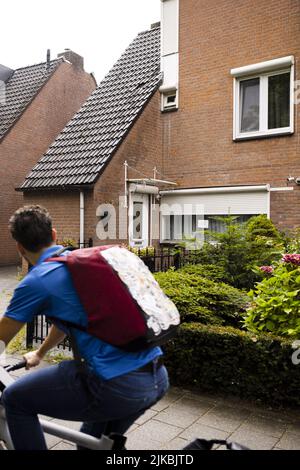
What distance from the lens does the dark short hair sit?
233 centimetres

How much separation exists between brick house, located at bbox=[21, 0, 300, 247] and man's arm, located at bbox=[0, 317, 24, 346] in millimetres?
8137

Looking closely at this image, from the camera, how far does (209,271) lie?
7.13 metres

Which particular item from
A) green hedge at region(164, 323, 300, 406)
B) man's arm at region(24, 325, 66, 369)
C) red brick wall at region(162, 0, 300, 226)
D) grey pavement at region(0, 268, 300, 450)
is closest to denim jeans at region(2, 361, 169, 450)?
man's arm at region(24, 325, 66, 369)

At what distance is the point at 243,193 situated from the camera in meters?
10.9

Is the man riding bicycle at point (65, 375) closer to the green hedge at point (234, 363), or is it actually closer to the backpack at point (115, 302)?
the backpack at point (115, 302)

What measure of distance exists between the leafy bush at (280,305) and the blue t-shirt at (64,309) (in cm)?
257

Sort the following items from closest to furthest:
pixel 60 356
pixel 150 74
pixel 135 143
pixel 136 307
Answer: pixel 136 307, pixel 60 356, pixel 135 143, pixel 150 74

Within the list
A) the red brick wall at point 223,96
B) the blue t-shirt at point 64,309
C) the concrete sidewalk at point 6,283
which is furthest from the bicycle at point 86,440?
the red brick wall at point 223,96

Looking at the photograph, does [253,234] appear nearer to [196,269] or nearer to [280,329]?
[196,269]

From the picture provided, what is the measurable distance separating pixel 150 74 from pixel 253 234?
6.47 m

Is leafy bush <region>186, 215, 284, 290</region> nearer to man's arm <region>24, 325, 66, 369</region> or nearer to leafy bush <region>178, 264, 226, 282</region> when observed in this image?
leafy bush <region>178, 264, 226, 282</region>

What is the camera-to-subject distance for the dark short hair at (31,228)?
2.33 m

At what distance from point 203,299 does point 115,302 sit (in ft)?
11.2
